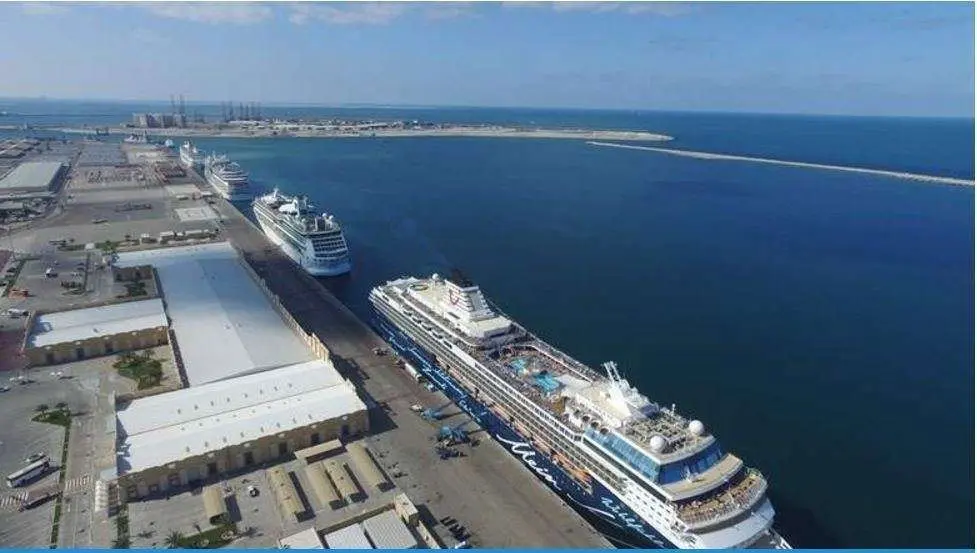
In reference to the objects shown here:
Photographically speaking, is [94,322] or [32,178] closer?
[94,322]

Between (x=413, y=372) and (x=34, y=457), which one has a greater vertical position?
(x=413, y=372)

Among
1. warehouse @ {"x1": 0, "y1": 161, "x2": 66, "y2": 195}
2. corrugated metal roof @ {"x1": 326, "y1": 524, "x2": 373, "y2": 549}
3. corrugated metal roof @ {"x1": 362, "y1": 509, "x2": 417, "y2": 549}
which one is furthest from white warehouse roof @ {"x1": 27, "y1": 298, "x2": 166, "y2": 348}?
warehouse @ {"x1": 0, "y1": 161, "x2": 66, "y2": 195}

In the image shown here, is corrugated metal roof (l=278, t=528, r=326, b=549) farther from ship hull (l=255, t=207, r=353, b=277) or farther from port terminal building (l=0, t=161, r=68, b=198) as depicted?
port terminal building (l=0, t=161, r=68, b=198)

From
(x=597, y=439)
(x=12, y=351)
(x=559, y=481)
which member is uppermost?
(x=597, y=439)

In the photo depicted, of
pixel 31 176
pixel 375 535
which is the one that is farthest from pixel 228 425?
pixel 31 176

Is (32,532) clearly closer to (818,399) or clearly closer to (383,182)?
(818,399)

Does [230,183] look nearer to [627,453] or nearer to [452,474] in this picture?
[452,474]

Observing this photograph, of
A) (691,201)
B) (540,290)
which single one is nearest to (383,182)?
(691,201)

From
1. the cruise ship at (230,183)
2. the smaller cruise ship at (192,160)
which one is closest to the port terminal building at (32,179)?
the smaller cruise ship at (192,160)
